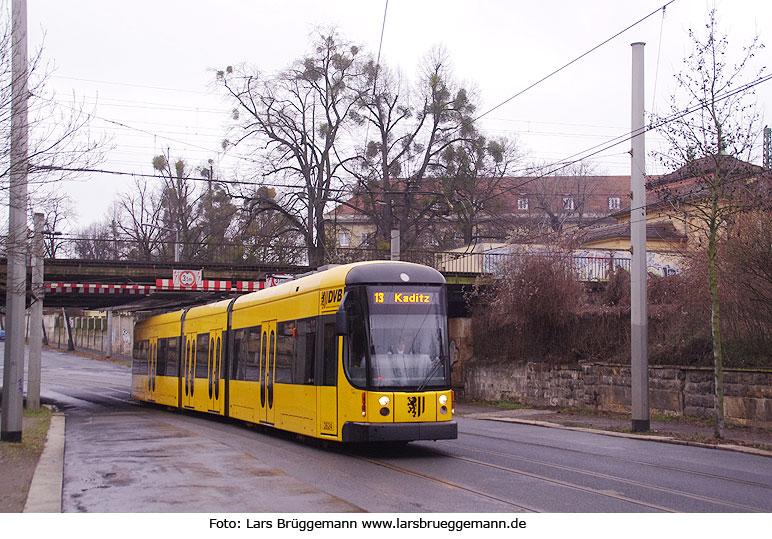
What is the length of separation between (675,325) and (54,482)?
17610mm

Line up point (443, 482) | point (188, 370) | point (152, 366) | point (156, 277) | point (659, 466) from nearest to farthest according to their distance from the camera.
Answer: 1. point (443, 482)
2. point (659, 466)
3. point (188, 370)
4. point (152, 366)
5. point (156, 277)

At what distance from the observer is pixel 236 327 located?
2020cm

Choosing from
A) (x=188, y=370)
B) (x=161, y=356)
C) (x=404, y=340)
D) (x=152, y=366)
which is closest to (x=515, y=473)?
(x=404, y=340)

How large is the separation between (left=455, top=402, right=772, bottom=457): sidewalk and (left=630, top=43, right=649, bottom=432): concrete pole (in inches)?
30.1

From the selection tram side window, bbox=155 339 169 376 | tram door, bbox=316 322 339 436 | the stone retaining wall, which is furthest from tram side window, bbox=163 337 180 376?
tram door, bbox=316 322 339 436

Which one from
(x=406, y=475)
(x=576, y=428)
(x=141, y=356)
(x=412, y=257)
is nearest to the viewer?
(x=406, y=475)

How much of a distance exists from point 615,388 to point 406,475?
14351mm

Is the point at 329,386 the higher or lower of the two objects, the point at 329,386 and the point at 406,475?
the higher

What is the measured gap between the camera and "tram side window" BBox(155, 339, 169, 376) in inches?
1103

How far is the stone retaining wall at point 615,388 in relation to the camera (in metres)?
18.9

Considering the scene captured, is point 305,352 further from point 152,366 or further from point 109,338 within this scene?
point 109,338

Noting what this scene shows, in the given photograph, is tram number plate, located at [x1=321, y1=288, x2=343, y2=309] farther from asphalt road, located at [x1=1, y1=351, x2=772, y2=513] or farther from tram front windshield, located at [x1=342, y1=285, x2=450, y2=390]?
asphalt road, located at [x1=1, y1=351, x2=772, y2=513]

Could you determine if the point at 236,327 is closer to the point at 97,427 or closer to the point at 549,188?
the point at 97,427

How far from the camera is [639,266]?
19172 mm
